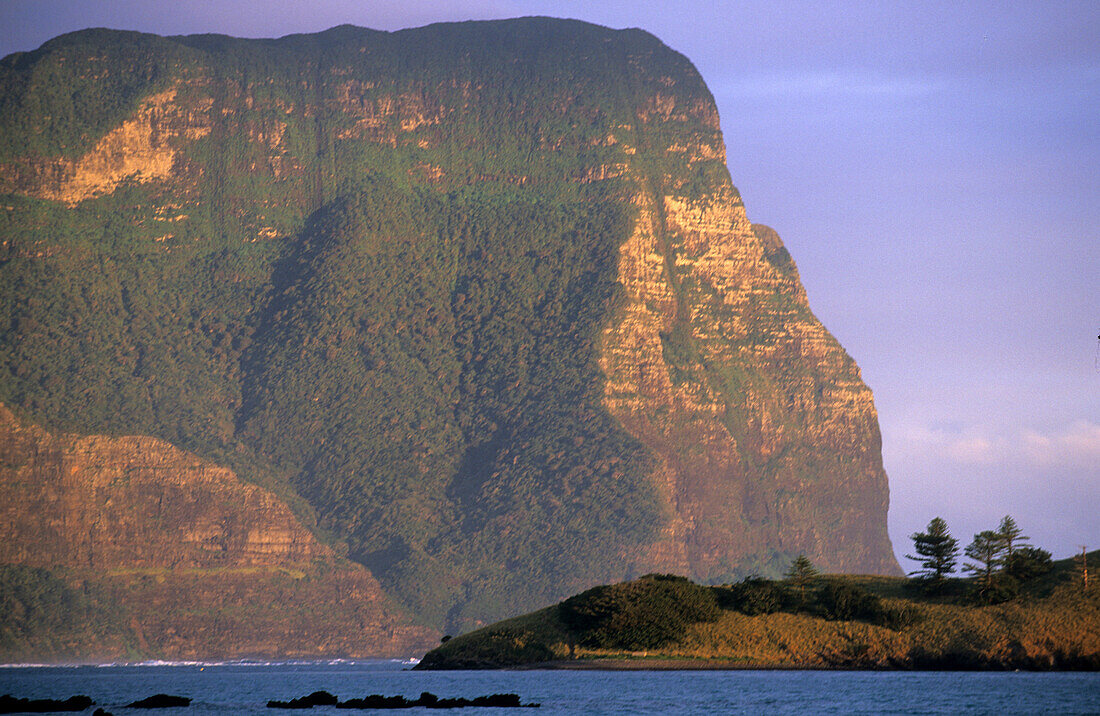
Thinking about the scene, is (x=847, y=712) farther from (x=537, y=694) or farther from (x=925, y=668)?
(x=925, y=668)

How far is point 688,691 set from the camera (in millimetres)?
123000

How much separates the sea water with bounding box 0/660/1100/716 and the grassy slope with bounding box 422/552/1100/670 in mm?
2056

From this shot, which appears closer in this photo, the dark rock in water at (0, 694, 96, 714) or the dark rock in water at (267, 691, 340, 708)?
the dark rock in water at (0, 694, 96, 714)

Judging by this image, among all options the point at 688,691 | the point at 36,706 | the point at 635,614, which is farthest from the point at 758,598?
the point at 36,706

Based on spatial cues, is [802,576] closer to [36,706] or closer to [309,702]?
[309,702]

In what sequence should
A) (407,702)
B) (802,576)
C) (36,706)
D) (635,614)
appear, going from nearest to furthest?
(36,706) → (407,702) → (635,614) → (802,576)

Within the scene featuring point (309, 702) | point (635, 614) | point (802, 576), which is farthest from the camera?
point (802, 576)

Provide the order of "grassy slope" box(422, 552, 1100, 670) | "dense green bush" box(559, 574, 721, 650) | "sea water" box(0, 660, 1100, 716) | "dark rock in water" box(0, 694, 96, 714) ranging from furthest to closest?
"dense green bush" box(559, 574, 721, 650)
"grassy slope" box(422, 552, 1100, 670)
"dark rock in water" box(0, 694, 96, 714)
"sea water" box(0, 660, 1100, 716)

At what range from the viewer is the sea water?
4267 inches

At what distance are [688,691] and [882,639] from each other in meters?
27.5

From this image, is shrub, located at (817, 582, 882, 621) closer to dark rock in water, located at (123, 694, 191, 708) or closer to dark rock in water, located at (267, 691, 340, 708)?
dark rock in water, located at (267, 691, 340, 708)

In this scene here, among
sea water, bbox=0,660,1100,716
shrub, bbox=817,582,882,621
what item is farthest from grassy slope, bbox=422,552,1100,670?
sea water, bbox=0,660,1100,716

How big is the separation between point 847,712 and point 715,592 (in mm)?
50786

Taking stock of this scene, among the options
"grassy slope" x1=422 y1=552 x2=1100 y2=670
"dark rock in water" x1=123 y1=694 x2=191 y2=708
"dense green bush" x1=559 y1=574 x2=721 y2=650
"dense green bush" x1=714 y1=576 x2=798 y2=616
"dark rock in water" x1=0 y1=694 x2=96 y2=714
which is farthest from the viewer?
"dense green bush" x1=714 y1=576 x2=798 y2=616
